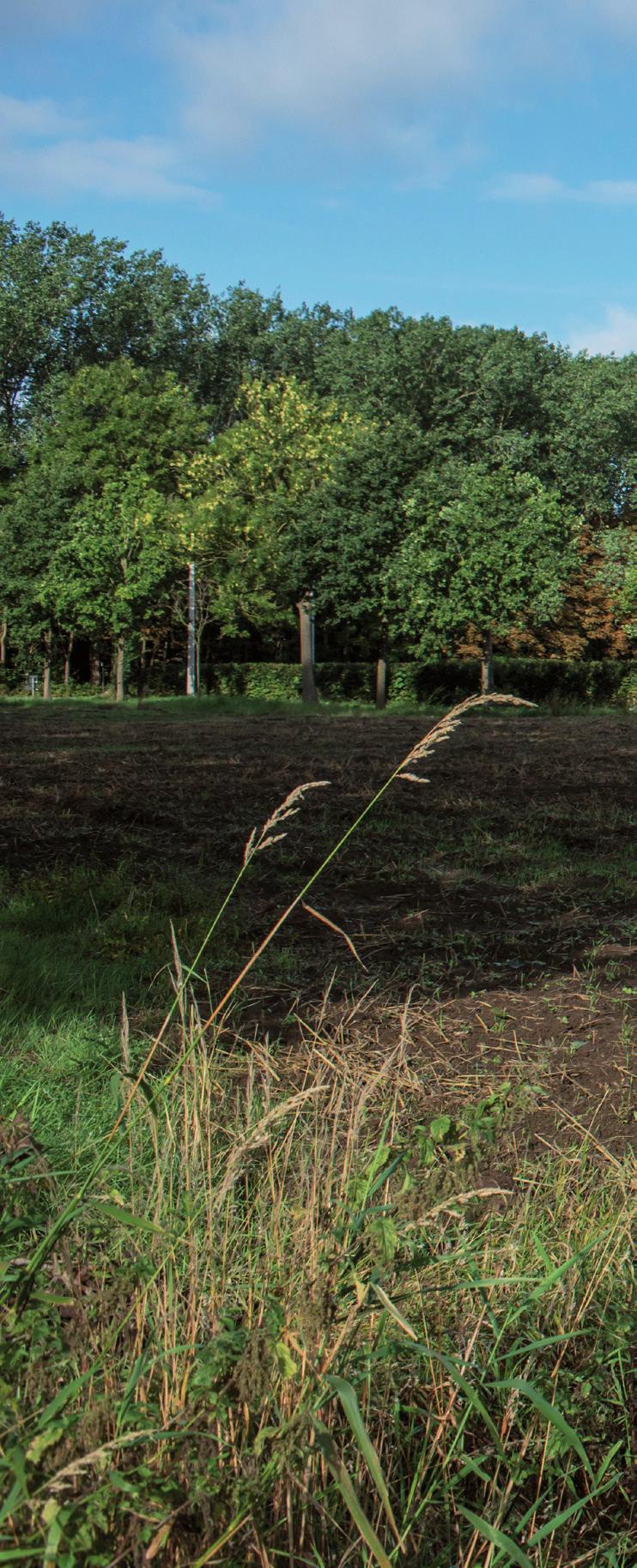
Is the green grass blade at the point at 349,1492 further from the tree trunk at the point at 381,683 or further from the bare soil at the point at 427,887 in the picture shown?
the tree trunk at the point at 381,683

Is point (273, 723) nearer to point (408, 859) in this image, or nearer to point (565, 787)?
point (565, 787)

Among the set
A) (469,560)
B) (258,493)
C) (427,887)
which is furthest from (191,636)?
A: (427,887)

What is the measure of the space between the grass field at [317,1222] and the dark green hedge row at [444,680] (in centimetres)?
3078

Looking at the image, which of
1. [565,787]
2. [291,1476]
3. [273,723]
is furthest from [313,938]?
[273,723]

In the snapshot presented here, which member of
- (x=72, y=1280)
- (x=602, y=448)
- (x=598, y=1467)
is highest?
(x=602, y=448)

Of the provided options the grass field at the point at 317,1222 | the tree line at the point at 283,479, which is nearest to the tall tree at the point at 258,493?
the tree line at the point at 283,479

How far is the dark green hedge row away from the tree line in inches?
39.9

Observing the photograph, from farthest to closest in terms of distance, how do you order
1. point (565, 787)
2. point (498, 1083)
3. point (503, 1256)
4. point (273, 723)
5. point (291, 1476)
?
point (273, 723) < point (565, 787) < point (498, 1083) < point (503, 1256) < point (291, 1476)

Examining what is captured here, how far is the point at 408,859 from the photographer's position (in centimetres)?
694

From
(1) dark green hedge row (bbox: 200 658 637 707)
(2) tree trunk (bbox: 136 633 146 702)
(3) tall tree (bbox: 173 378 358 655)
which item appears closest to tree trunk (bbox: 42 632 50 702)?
(2) tree trunk (bbox: 136 633 146 702)

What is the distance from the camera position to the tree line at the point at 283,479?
92.1ft

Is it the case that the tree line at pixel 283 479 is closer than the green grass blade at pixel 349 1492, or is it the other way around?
the green grass blade at pixel 349 1492

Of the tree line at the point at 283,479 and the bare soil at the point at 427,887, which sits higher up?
the tree line at the point at 283,479

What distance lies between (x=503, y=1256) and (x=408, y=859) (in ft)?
14.8
